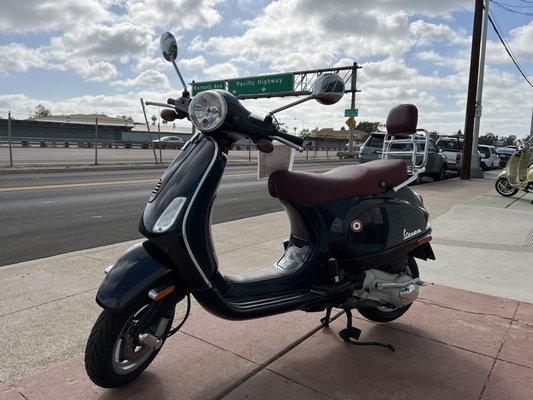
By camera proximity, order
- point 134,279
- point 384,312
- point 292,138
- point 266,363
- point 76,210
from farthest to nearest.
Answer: point 76,210 → point 384,312 → point 266,363 → point 292,138 → point 134,279

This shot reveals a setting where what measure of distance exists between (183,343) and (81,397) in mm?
794

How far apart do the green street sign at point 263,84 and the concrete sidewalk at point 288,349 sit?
96.3ft

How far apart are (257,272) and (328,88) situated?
121 centimetres

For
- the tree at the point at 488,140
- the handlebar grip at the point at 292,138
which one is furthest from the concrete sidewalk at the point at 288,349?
the tree at the point at 488,140

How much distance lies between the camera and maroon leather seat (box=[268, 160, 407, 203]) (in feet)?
10.1

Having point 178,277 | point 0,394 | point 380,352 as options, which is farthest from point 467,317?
point 0,394

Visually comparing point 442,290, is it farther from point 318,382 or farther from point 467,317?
point 318,382

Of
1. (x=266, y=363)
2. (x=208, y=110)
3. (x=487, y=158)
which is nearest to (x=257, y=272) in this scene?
(x=266, y=363)

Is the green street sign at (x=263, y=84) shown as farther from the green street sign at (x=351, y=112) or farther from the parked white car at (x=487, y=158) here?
the parked white car at (x=487, y=158)

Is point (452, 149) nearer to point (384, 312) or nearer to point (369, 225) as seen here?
point (384, 312)

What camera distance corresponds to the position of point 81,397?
8.63ft

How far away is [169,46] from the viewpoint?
124 inches

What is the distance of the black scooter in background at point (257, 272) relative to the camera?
248cm

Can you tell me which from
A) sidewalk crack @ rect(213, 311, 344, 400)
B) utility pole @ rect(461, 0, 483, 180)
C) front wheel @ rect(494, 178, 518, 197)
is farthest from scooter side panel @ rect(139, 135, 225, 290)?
utility pole @ rect(461, 0, 483, 180)
